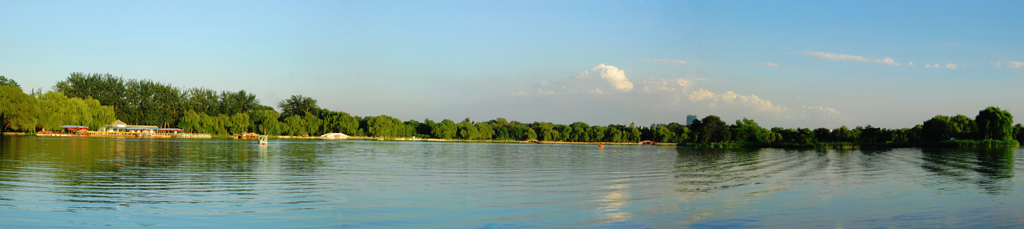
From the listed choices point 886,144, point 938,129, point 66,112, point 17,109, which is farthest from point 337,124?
point 938,129

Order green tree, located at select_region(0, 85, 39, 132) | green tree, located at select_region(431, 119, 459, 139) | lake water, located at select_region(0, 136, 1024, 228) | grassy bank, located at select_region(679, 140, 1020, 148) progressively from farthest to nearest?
green tree, located at select_region(431, 119, 459, 139) → grassy bank, located at select_region(679, 140, 1020, 148) → green tree, located at select_region(0, 85, 39, 132) → lake water, located at select_region(0, 136, 1024, 228)

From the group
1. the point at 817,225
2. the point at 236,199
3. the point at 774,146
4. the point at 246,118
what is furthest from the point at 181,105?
the point at 817,225

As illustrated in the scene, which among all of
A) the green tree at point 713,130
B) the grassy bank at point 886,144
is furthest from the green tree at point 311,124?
the grassy bank at point 886,144

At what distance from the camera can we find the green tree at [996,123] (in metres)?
79.0

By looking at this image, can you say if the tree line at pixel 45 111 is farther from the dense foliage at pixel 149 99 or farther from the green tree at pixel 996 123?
the green tree at pixel 996 123

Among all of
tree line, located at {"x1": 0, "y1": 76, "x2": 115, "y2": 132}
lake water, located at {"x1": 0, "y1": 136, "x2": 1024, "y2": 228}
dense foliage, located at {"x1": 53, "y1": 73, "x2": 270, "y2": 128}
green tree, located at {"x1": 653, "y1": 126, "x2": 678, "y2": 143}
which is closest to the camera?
lake water, located at {"x1": 0, "y1": 136, "x2": 1024, "y2": 228}

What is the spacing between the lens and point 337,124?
123 m

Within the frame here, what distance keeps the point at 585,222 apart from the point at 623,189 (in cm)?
647

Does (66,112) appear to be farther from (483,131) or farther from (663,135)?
(663,135)

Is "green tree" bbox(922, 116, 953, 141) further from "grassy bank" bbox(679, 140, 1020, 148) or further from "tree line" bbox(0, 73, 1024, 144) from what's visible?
"grassy bank" bbox(679, 140, 1020, 148)

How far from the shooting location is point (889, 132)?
331 ft

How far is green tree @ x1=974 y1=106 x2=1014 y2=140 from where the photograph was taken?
79000 mm

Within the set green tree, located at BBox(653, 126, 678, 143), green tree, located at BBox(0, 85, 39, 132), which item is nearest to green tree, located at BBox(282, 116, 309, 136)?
green tree, located at BBox(0, 85, 39, 132)

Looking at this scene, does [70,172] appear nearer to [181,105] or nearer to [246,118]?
[246,118]
